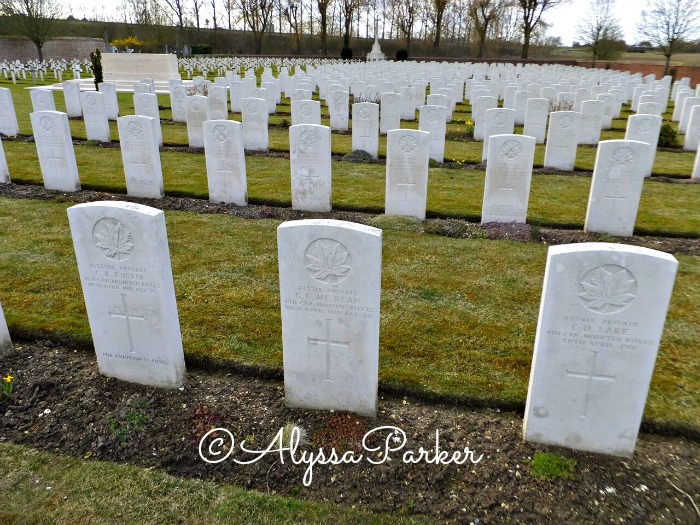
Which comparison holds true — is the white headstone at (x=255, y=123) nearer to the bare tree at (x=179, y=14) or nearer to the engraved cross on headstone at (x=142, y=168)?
the engraved cross on headstone at (x=142, y=168)

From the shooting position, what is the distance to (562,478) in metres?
3.15

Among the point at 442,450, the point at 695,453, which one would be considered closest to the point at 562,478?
the point at 442,450

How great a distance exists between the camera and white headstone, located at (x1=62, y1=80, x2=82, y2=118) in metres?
16.1

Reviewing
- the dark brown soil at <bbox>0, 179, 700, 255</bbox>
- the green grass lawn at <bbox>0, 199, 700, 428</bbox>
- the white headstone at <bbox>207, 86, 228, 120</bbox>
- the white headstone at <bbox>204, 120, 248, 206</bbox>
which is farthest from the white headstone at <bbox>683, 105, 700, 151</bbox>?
the white headstone at <bbox>207, 86, 228, 120</bbox>

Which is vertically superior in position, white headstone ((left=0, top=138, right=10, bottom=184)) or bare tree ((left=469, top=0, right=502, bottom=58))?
bare tree ((left=469, top=0, right=502, bottom=58))

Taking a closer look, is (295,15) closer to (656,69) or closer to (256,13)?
(256,13)

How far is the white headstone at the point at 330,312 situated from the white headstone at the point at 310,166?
469cm

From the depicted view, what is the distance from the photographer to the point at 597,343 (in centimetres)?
316

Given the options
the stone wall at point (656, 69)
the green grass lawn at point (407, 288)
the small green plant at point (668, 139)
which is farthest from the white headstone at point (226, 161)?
the stone wall at point (656, 69)

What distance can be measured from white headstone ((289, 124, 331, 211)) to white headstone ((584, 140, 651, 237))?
3828 millimetres

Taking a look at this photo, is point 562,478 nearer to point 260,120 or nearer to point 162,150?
point 260,120

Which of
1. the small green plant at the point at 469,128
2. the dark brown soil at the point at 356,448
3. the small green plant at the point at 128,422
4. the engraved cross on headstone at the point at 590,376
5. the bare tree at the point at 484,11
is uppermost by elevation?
the bare tree at the point at 484,11

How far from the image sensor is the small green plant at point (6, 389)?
3.77 meters

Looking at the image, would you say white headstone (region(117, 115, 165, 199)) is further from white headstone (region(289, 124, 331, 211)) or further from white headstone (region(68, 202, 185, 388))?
white headstone (region(68, 202, 185, 388))
